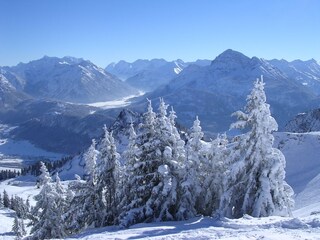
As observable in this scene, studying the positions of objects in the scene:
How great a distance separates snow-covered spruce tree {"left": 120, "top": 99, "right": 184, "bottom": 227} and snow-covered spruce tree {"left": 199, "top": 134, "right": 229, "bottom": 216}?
9.02ft

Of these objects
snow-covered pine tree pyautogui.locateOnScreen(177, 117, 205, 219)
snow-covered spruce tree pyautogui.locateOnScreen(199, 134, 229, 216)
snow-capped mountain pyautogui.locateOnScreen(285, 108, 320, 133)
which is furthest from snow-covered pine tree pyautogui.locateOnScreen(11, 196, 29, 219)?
snow-capped mountain pyautogui.locateOnScreen(285, 108, 320, 133)

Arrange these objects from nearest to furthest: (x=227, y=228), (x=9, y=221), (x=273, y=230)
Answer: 1. (x=273, y=230)
2. (x=227, y=228)
3. (x=9, y=221)

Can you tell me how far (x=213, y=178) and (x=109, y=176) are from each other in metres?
10.4

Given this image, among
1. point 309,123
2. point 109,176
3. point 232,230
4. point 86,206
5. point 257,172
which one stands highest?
point 309,123

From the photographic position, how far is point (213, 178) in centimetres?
3738

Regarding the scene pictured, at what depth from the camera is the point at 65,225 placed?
45500mm

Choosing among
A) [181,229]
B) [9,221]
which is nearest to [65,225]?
[181,229]

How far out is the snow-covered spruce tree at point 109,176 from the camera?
40.2m

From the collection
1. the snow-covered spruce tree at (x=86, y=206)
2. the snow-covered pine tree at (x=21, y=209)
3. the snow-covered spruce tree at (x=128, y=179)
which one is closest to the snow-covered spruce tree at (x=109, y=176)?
the snow-covered spruce tree at (x=86, y=206)

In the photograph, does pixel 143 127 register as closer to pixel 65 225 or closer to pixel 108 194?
pixel 108 194

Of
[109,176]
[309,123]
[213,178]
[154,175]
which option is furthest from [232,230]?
[309,123]

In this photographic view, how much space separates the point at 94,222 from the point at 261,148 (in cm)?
1855

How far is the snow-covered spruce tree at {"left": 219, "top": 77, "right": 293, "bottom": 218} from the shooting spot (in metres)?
31.9

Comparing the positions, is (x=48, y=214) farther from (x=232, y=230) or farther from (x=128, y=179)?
(x=232, y=230)
